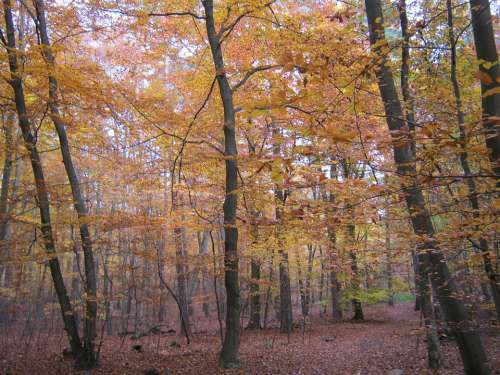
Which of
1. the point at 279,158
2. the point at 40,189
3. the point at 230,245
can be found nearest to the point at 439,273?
the point at 230,245

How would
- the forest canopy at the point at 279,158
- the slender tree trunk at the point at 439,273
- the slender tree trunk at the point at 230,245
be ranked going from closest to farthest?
the forest canopy at the point at 279,158
the slender tree trunk at the point at 439,273
the slender tree trunk at the point at 230,245

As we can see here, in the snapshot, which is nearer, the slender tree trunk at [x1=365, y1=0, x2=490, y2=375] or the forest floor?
the slender tree trunk at [x1=365, y1=0, x2=490, y2=375]

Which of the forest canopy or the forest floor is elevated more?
the forest canopy

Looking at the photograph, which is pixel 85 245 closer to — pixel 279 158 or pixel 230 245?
pixel 230 245

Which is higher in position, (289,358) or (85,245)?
(85,245)

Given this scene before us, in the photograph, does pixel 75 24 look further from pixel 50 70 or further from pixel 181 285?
pixel 181 285

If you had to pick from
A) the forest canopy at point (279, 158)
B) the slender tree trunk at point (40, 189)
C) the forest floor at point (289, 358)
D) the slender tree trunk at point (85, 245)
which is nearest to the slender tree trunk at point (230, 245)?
the forest canopy at point (279, 158)

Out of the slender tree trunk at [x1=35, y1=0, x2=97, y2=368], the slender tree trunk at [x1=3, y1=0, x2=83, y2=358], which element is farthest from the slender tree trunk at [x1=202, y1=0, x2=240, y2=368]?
the slender tree trunk at [x1=3, y1=0, x2=83, y2=358]

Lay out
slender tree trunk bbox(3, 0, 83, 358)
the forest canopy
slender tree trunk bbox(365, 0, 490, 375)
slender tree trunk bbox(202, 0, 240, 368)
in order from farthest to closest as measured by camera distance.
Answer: slender tree trunk bbox(202, 0, 240, 368) < slender tree trunk bbox(3, 0, 83, 358) < slender tree trunk bbox(365, 0, 490, 375) < the forest canopy

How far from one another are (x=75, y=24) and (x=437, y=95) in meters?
7.95

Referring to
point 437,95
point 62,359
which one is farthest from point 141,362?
point 437,95

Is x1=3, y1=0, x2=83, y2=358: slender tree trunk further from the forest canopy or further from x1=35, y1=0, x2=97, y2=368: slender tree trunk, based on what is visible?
x1=35, y1=0, x2=97, y2=368: slender tree trunk

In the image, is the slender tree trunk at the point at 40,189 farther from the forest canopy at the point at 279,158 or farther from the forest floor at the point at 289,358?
the forest floor at the point at 289,358

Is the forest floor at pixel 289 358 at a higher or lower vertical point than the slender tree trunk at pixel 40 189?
lower
